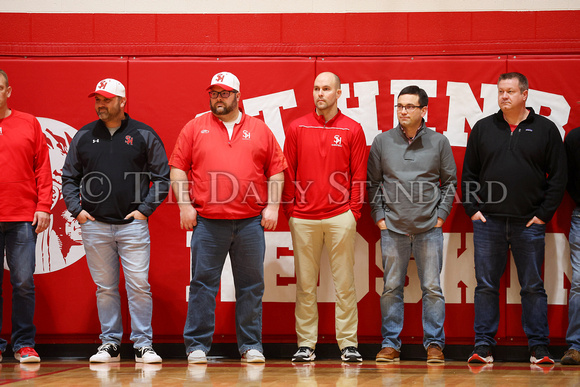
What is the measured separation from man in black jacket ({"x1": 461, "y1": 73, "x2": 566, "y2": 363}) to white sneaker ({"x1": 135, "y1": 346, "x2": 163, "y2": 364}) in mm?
2098

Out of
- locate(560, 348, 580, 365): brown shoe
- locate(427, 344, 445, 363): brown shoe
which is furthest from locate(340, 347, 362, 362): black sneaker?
locate(560, 348, 580, 365): brown shoe

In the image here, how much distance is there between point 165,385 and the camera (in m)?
3.62

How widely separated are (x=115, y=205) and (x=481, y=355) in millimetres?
2651

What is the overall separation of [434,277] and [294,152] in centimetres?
129

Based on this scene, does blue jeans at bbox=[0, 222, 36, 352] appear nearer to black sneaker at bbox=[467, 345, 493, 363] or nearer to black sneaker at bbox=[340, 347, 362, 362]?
black sneaker at bbox=[340, 347, 362, 362]

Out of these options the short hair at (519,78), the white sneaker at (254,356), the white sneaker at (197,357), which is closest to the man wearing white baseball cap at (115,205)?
the white sneaker at (197,357)

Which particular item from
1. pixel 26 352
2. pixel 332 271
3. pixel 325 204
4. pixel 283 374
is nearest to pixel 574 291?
pixel 332 271

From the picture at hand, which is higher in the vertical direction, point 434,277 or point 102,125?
point 102,125

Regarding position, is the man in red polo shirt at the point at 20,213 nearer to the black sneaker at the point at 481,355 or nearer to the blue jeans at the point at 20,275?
the blue jeans at the point at 20,275

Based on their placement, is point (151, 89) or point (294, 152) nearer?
point (294, 152)

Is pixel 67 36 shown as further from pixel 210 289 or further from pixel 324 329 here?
pixel 324 329

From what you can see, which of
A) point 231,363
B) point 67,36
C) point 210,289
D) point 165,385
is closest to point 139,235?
point 210,289

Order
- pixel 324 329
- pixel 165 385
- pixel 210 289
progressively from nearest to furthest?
pixel 165 385, pixel 210 289, pixel 324 329

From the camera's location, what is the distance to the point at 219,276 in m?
4.65
